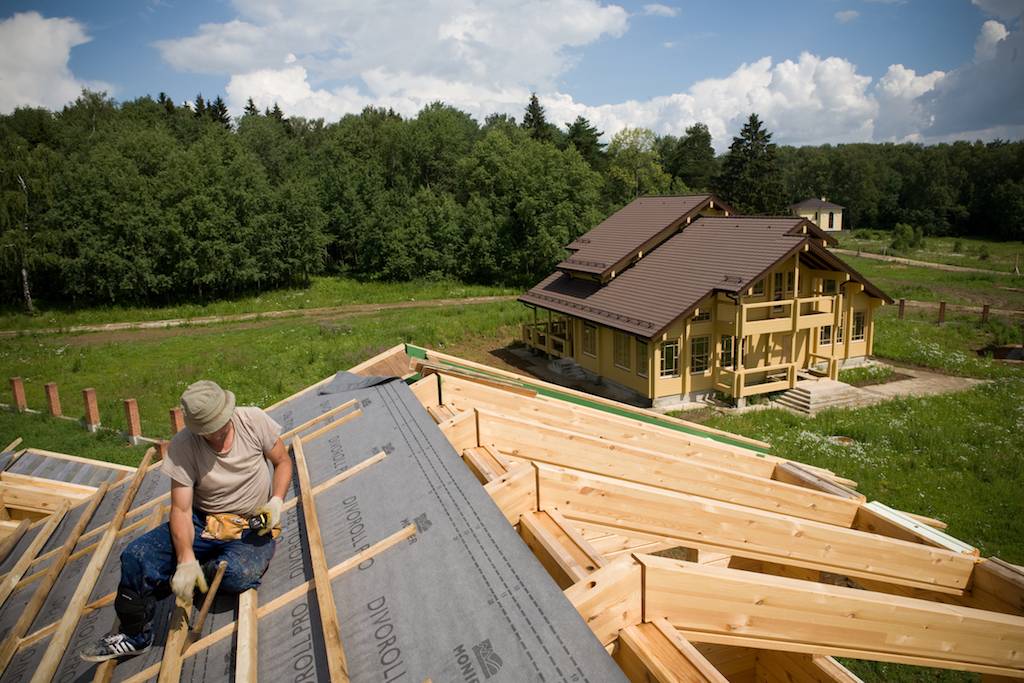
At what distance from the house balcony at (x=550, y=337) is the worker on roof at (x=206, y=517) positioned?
2042cm

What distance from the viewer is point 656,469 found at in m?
5.84

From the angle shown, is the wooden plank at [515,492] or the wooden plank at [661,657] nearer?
the wooden plank at [661,657]

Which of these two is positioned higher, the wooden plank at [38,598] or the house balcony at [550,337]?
the wooden plank at [38,598]

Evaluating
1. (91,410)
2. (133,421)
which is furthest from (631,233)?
(91,410)

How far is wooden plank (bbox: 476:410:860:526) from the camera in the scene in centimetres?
576

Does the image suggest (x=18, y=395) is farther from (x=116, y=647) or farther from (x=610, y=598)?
(x=610, y=598)

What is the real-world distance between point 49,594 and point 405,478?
10.1 ft

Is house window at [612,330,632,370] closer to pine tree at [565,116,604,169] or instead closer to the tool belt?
the tool belt

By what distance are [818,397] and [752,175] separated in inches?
1820

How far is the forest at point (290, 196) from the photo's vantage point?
3388cm

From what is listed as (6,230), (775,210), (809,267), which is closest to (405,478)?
(809,267)

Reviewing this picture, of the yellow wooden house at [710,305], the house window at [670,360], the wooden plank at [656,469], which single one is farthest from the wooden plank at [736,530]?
the house window at [670,360]

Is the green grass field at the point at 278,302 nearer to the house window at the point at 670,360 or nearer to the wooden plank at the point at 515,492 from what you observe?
the house window at the point at 670,360

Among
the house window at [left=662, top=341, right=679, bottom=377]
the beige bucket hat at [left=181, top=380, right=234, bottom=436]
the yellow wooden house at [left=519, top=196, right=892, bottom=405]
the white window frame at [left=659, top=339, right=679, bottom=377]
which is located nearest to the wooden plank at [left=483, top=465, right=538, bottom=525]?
the beige bucket hat at [left=181, top=380, right=234, bottom=436]
